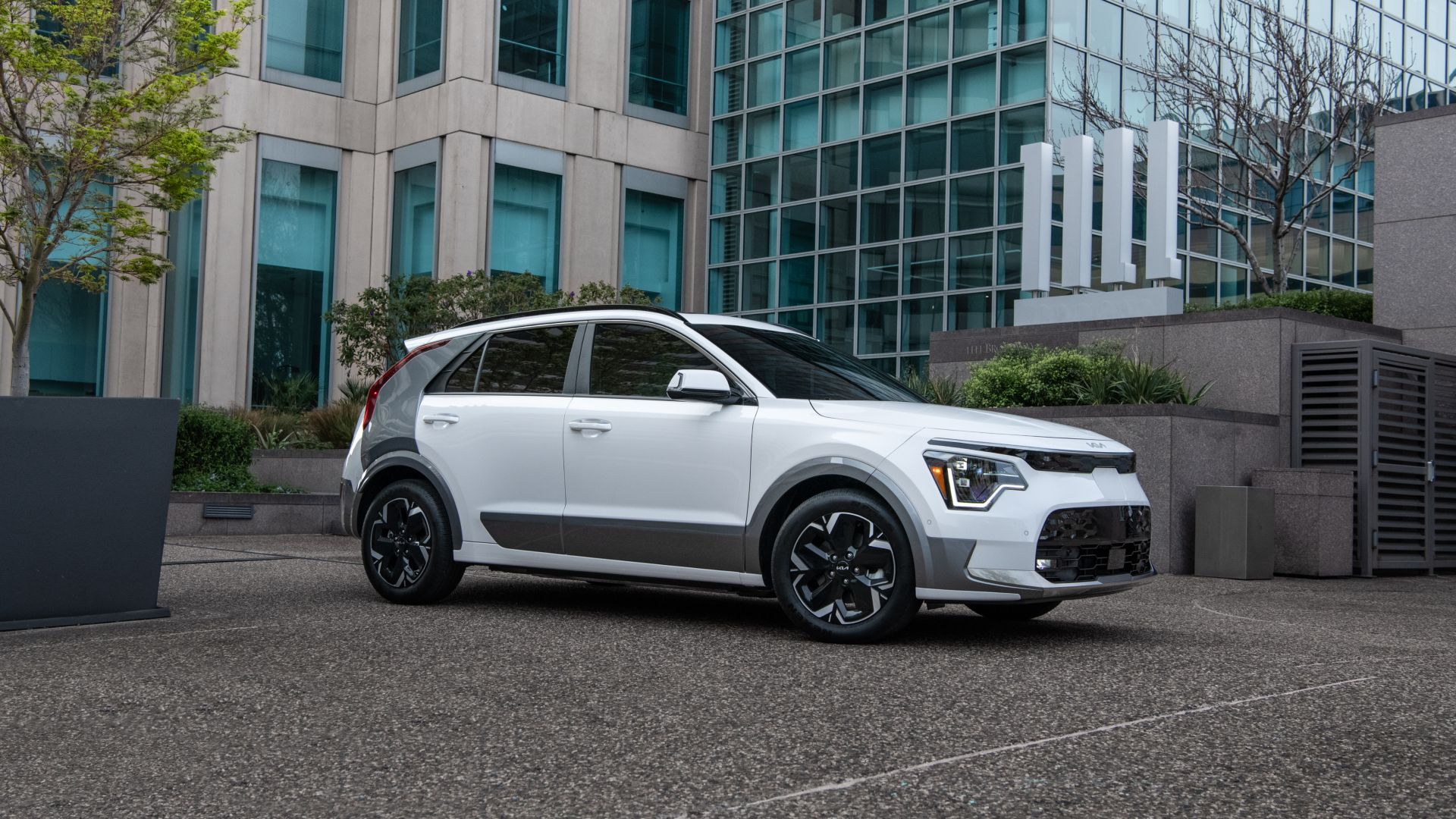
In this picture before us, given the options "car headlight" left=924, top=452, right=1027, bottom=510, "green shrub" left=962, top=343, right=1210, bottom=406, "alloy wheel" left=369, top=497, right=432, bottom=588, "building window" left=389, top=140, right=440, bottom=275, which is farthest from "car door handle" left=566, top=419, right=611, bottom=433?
"building window" left=389, top=140, right=440, bottom=275

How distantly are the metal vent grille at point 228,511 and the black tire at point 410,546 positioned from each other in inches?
334

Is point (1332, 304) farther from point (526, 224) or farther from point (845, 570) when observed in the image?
point (526, 224)

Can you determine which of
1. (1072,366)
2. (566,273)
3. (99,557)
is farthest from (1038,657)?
(566,273)

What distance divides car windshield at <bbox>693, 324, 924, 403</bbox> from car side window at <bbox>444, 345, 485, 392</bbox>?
1525mm

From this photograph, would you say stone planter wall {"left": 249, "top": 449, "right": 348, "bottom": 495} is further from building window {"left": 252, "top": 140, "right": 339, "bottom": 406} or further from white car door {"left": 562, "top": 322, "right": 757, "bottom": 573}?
white car door {"left": 562, "top": 322, "right": 757, "bottom": 573}

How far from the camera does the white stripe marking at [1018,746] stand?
3.93m

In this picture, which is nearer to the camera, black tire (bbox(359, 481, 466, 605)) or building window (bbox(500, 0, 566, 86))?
black tire (bbox(359, 481, 466, 605))

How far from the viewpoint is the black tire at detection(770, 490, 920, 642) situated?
6629 mm

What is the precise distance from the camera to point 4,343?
26.4 metres

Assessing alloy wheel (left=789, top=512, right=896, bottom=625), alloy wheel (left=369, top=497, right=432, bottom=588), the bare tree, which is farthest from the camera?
the bare tree

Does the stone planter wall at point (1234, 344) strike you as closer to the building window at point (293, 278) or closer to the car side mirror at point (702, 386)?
the car side mirror at point (702, 386)

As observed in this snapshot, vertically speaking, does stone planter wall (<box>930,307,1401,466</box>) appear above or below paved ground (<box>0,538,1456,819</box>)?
above

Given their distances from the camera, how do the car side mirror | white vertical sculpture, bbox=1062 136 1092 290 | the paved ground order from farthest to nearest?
white vertical sculpture, bbox=1062 136 1092 290
the car side mirror
the paved ground

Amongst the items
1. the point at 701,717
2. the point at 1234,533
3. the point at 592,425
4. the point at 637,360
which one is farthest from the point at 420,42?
the point at 701,717
